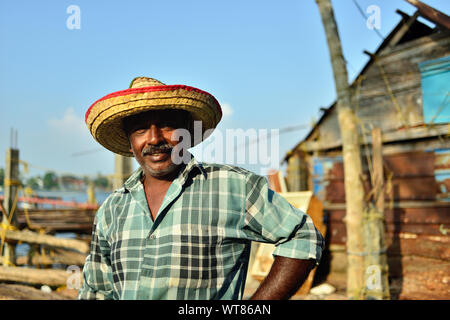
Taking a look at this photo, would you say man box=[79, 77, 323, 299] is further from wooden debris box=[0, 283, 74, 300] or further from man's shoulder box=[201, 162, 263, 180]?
wooden debris box=[0, 283, 74, 300]

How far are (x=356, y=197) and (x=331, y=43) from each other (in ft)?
9.06

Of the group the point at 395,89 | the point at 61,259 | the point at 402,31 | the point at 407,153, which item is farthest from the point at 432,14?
the point at 61,259

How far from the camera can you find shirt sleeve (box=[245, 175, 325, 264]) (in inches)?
68.4

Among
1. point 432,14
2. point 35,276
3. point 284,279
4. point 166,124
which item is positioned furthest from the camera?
point 432,14

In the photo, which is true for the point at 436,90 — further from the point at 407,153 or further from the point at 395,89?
the point at 407,153

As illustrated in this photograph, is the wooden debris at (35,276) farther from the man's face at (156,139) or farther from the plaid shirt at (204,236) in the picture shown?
the man's face at (156,139)

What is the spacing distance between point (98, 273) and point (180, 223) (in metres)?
0.66

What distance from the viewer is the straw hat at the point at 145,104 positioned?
197cm

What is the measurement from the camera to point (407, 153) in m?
8.02

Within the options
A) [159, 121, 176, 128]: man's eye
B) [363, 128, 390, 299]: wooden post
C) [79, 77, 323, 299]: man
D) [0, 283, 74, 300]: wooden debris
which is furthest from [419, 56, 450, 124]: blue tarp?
[0, 283, 74, 300]: wooden debris

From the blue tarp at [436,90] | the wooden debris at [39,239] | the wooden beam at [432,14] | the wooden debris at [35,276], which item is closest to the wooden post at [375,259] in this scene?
the blue tarp at [436,90]

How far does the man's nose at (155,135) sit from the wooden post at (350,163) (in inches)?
188
